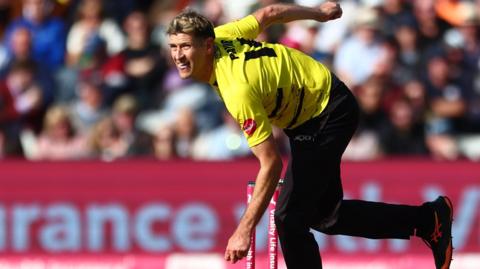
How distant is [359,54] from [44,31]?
298 cm

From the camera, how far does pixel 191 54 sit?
22.0 ft

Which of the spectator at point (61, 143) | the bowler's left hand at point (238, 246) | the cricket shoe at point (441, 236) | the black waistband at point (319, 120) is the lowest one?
the spectator at point (61, 143)

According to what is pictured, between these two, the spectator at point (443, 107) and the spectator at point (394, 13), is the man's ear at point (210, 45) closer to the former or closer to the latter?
the spectator at point (443, 107)

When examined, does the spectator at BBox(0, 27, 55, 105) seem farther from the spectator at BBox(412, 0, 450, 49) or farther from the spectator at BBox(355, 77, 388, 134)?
the spectator at BBox(412, 0, 450, 49)

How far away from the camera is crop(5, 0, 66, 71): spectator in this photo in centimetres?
1205

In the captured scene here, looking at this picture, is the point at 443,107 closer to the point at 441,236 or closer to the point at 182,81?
the point at 182,81

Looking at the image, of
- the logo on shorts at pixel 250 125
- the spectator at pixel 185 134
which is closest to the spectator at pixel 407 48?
the spectator at pixel 185 134

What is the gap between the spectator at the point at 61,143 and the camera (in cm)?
1124

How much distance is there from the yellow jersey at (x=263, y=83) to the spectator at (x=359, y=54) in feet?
14.5

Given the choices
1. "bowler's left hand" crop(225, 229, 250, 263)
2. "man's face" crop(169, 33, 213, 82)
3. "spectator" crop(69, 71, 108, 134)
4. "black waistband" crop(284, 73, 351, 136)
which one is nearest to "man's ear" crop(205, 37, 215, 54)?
"man's face" crop(169, 33, 213, 82)

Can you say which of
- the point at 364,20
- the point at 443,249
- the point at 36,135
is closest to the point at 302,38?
the point at 364,20

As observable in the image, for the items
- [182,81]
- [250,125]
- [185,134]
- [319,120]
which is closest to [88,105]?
[182,81]

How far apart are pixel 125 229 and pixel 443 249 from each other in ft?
11.6

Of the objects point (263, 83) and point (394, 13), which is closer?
point (263, 83)
